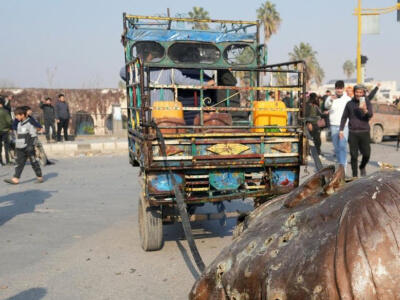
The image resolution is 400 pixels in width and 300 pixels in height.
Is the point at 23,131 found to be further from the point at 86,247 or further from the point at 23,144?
the point at 86,247

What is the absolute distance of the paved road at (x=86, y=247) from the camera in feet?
14.0

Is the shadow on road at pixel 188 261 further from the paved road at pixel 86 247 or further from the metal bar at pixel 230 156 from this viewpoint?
the metal bar at pixel 230 156

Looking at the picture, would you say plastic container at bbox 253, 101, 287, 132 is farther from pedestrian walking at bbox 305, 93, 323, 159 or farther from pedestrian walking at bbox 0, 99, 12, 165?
pedestrian walking at bbox 0, 99, 12, 165

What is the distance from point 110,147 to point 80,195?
824cm

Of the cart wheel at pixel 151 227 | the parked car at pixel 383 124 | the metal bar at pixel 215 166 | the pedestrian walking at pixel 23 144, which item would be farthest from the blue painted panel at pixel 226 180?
the parked car at pixel 383 124

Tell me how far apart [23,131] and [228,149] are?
6.44 metres

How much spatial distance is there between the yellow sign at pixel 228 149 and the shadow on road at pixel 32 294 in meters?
2.20

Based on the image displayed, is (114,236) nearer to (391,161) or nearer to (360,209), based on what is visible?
(360,209)

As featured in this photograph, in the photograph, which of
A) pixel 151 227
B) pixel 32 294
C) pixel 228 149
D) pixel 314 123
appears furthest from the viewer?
pixel 314 123

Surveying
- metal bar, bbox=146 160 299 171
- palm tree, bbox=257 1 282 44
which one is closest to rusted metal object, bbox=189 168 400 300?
metal bar, bbox=146 160 299 171

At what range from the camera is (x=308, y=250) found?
1.99m

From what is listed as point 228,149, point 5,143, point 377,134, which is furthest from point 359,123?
point 5,143

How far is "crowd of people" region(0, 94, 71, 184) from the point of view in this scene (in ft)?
32.0

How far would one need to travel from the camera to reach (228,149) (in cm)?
493
